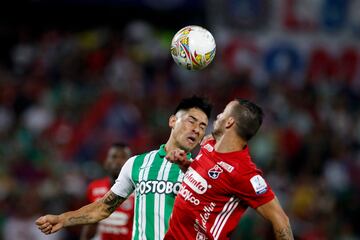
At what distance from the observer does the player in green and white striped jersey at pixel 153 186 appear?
7102 millimetres

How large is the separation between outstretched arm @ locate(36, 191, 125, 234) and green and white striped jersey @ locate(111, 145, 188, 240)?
→ 91mm

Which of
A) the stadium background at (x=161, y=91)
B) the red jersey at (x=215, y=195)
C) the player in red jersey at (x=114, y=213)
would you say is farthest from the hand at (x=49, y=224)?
the stadium background at (x=161, y=91)

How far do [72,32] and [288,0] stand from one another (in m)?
3.72

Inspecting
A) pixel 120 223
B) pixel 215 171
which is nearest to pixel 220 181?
pixel 215 171

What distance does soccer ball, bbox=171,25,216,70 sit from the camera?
24.9 ft

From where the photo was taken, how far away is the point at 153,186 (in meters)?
7.14

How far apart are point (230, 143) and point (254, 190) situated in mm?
414

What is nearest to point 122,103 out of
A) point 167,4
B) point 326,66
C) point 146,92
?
point 146,92

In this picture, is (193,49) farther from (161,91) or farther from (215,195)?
(161,91)

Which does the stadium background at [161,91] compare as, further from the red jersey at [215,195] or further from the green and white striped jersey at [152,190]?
the red jersey at [215,195]

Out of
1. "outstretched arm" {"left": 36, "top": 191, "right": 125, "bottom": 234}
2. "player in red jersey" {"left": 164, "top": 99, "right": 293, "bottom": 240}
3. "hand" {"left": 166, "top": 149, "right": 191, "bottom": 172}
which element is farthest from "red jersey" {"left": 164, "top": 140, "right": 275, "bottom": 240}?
"outstretched arm" {"left": 36, "top": 191, "right": 125, "bottom": 234}

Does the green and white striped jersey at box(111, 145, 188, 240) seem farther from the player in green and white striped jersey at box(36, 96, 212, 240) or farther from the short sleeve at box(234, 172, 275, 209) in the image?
the short sleeve at box(234, 172, 275, 209)

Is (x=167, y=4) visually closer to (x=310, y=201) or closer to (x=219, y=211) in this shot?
(x=310, y=201)

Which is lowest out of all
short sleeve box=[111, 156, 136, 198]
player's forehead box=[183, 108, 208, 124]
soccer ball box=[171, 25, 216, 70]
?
short sleeve box=[111, 156, 136, 198]
